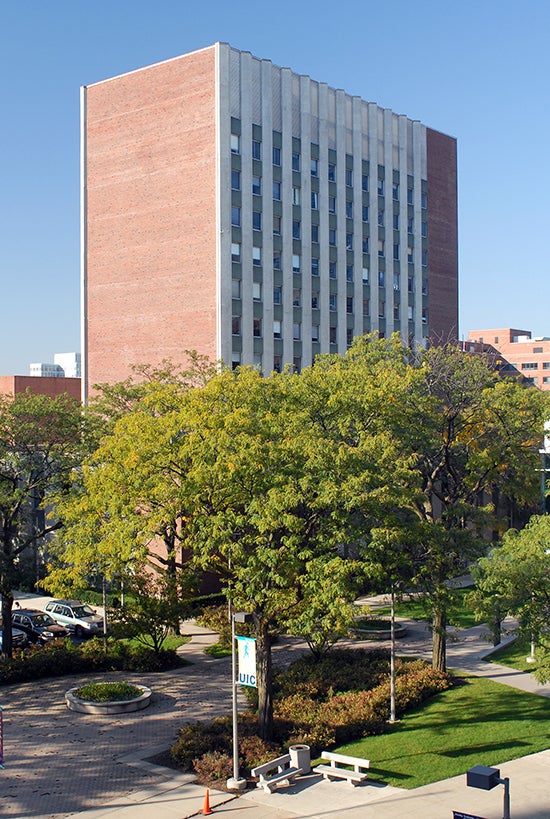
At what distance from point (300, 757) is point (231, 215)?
38504mm

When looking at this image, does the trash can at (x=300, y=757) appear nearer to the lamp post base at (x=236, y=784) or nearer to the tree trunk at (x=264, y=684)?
the lamp post base at (x=236, y=784)

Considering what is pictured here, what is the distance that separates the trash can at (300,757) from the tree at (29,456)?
51.2 feet

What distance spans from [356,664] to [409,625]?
11.8 metres

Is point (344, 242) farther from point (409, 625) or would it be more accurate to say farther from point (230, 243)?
point (409, 625)

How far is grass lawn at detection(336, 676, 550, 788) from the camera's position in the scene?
78.1 feet

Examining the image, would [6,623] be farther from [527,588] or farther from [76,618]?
[527,588]

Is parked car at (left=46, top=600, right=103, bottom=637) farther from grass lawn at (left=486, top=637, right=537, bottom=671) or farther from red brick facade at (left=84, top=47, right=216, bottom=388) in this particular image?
grass lawn at (left=486, top=637, right=537, bottom=671)

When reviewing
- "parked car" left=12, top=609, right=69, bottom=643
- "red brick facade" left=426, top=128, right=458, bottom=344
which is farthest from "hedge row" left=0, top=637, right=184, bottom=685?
"red brick facade" left=426, top=128, right=458, bottom=344

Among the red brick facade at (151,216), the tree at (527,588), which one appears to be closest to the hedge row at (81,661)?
the tree at (527,588)

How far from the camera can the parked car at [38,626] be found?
42.1 metres

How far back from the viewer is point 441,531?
28.9 m

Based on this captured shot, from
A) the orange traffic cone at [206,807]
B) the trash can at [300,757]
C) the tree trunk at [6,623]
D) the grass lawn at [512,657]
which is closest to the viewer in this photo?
the orange traffic cone at [206,807]

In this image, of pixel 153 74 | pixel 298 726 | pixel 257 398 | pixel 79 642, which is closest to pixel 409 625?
pixel 79 642

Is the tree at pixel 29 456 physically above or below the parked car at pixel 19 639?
above
